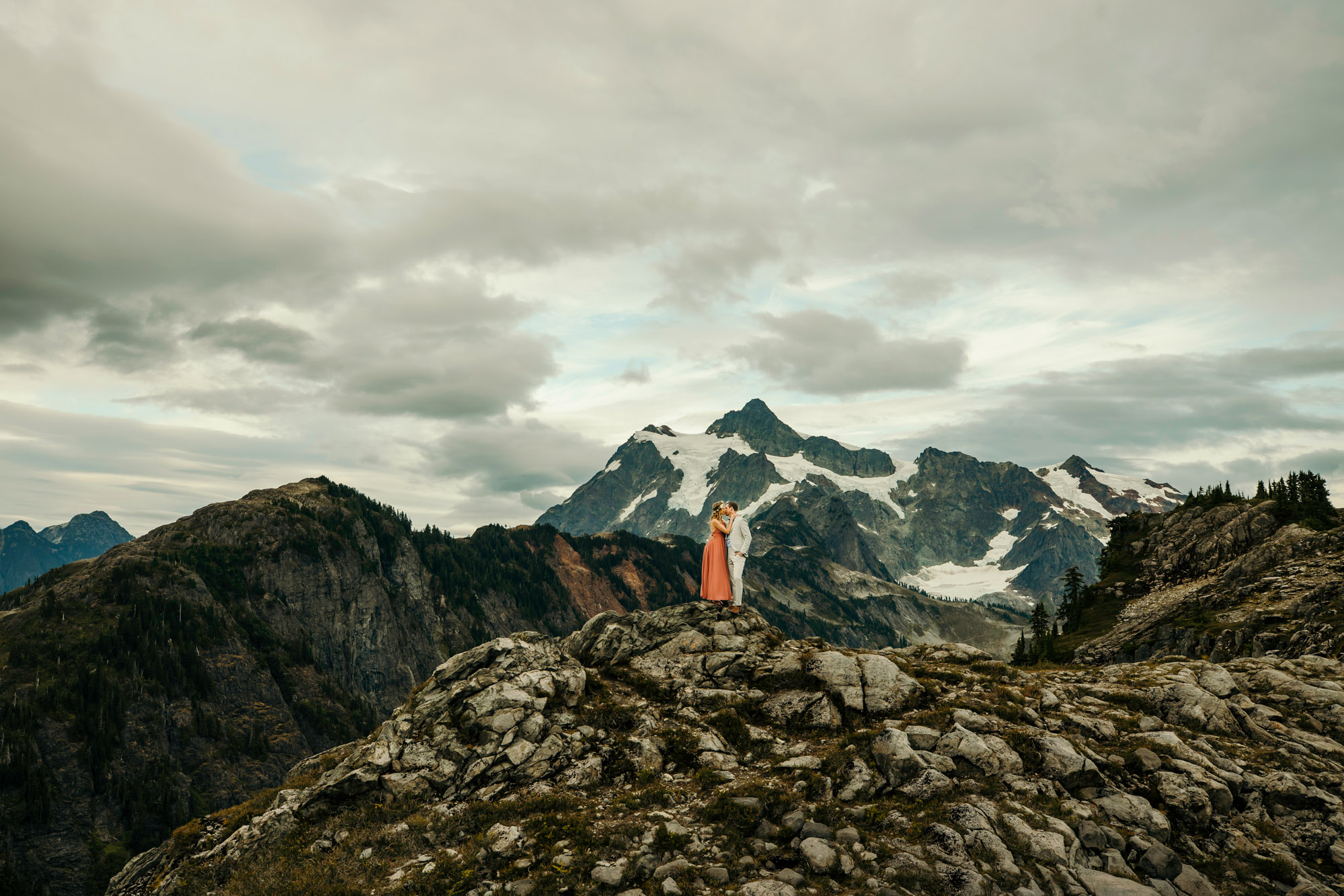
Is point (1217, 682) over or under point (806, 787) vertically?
over

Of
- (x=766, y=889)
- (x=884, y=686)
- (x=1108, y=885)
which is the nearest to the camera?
(x=766, y=889)

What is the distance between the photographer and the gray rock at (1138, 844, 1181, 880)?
20.0m

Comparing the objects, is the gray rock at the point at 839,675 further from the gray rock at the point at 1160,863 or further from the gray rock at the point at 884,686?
the gray rock at the point at 1160,863

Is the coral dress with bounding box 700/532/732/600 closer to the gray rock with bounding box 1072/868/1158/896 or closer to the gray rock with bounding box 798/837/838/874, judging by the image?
the gray rock with bounding box 798/837/838/874

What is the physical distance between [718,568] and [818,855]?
68.0ft

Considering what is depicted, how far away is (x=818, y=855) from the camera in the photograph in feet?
64.2

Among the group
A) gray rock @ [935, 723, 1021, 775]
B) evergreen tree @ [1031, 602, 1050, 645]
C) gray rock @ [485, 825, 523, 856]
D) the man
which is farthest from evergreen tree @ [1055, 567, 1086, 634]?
gray rock @ [485, 825, 523, 856]

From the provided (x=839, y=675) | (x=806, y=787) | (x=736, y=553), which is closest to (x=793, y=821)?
(x=806, y=787)

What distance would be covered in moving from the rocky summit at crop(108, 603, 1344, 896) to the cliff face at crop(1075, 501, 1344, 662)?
22.4 m

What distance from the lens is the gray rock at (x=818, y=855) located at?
19234 millimetres

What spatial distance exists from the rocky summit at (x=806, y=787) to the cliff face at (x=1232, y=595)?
73.4 ft

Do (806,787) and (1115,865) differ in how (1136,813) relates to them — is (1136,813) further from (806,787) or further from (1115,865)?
(806,787)

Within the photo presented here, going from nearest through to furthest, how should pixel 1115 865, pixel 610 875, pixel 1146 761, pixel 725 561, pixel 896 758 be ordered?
pixel 610 875, pixel 1115 865, pixel 896 758, pixel 1146 761, pixel 725 561

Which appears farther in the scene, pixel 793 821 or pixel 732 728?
pixel 732 728
